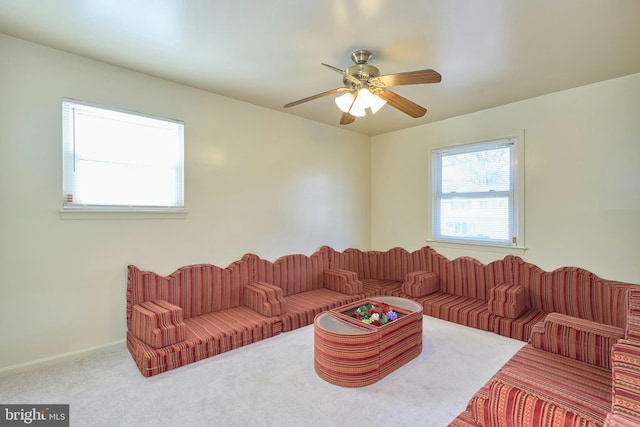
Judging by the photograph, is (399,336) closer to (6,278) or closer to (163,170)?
(163,170)

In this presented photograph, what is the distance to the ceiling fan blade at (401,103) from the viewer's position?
2336 mm

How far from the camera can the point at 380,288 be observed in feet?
14.3

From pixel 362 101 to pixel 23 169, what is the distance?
275 cm

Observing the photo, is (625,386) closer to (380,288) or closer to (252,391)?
(252,391)

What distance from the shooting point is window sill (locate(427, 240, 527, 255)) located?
362 centimetres

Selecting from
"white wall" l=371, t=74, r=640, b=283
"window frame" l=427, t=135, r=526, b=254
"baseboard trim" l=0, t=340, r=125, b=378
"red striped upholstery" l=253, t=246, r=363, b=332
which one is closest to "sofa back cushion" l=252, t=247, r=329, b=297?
"red striped upholstery" l=253, t=246, r=363, b=332

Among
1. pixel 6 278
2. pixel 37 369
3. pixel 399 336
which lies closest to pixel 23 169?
pixel 6 278

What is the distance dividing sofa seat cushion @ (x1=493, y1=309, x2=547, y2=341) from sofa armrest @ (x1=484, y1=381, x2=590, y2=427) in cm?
203

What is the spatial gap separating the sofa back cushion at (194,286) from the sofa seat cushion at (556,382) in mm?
2631

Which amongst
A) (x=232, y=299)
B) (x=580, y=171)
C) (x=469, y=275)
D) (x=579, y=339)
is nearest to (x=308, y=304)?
(x=232, y=299)

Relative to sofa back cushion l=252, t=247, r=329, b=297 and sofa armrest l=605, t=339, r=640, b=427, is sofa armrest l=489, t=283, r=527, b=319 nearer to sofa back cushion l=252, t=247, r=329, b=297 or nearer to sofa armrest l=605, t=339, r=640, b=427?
sofa armrest l=605, t=339, r=640, b=427

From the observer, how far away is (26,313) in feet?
7.83

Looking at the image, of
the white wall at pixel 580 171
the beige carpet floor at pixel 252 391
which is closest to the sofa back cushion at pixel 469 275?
the white wall at pixel 580 171

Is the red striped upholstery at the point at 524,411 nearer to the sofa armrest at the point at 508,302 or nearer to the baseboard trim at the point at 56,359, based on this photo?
the sofa armrest at the point at 508,302
